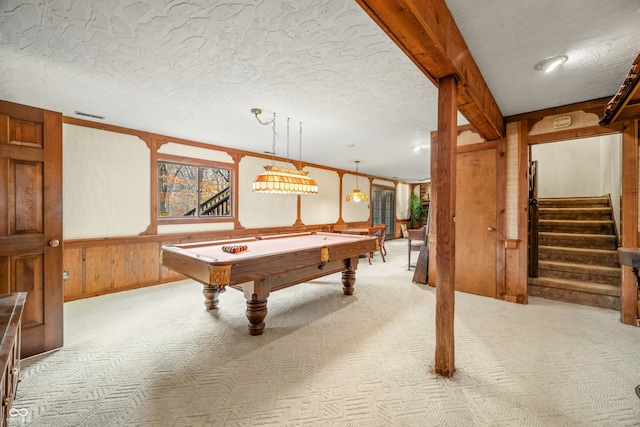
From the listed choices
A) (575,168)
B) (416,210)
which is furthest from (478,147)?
(416,210)

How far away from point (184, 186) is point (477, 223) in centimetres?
515

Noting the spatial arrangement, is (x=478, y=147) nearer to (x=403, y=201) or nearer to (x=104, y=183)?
(x=104, y=183)

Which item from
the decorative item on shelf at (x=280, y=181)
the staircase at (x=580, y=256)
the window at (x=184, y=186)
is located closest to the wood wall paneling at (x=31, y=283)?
the decorative item on shelf at (x=280, y=181)

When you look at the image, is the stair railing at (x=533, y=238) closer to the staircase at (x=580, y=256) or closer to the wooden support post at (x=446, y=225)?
the staircase at (x=580, y=256)

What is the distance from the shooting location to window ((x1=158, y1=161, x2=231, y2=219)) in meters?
4.77

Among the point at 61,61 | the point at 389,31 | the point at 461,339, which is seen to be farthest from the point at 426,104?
the point at 61,61

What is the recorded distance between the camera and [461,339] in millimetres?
2592

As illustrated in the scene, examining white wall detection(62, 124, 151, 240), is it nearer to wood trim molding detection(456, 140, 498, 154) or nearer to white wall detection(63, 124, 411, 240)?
white wall detection(63, 124, 411, 240)

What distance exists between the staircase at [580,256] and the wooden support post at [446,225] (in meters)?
2.81

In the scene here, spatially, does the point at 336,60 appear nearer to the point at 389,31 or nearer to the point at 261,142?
the point at 389,31

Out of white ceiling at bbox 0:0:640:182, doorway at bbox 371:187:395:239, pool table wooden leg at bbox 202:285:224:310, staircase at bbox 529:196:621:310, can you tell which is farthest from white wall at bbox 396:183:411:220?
pool table wooden leg at bbox 202:285:224:310

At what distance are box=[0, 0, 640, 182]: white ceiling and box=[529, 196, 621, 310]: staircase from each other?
7.70 feet

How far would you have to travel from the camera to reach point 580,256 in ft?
13.2

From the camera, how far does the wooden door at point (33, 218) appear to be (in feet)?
7.10
